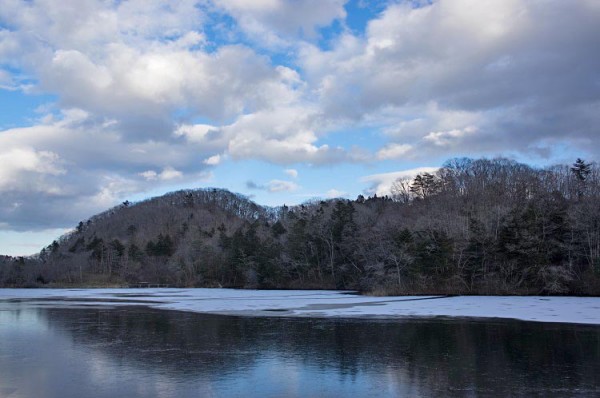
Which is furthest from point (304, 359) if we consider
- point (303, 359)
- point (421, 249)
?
point (421, 249)

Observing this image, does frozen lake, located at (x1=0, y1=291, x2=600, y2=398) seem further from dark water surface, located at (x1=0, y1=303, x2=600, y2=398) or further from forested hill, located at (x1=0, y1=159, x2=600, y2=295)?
forested hill, located at (x1=0, y1=159, x2=600, y2=295)

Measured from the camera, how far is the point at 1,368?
15.0 meters

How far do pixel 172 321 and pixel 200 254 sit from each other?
7699 cm

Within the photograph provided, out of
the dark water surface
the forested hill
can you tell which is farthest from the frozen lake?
the forested hill

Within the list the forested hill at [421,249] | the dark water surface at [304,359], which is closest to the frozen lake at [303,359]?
the dark water surface at [304,359]

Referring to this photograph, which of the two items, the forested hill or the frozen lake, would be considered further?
the forested hill

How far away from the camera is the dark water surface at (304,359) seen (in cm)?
1214

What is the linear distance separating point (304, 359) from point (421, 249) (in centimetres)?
4536

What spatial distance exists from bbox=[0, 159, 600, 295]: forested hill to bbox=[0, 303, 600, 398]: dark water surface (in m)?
32.6

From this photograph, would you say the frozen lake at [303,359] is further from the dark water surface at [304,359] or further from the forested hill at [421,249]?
the forested hill at [421,249]

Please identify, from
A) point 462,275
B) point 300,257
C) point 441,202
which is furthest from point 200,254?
point 462,275

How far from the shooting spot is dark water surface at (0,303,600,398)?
12141mm

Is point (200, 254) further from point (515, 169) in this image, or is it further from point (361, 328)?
point (361, 328)

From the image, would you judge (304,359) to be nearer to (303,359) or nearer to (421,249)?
(303,359)
